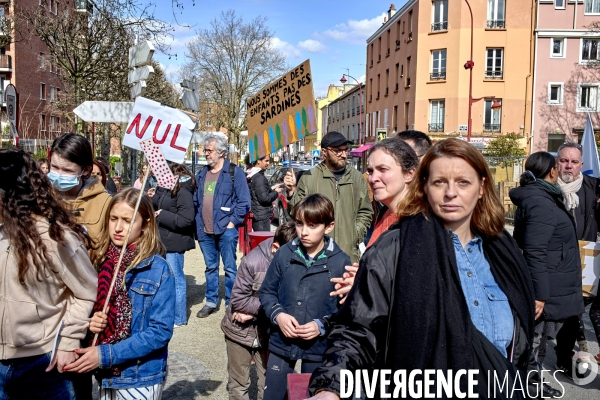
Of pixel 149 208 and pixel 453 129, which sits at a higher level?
pixel 453 129

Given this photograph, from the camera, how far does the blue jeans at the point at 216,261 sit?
6.91 m

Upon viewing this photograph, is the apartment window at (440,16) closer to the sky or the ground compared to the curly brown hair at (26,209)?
closer to the sky

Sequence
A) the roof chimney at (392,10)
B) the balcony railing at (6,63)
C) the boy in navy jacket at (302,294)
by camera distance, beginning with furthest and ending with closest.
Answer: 1. the roof chimney at (392,10)
2. the balcony railing at (6,63)
3. the boy in navy jacket at (302,294)

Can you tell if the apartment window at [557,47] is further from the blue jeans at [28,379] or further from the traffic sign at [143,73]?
the blue jeans at [28,379]

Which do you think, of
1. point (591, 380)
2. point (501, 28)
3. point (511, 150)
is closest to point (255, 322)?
point (591, 380)

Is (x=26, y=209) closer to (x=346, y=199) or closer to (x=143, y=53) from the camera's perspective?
(x=346, y=199)

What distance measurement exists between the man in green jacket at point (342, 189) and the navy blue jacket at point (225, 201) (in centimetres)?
171

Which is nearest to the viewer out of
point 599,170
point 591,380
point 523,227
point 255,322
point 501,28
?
point 255,322

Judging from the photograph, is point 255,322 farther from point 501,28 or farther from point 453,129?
point 501,28

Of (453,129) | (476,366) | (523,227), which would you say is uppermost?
(453,129)

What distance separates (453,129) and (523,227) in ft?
117

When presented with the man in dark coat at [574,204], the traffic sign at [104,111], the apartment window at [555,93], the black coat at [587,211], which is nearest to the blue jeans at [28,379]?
the man in dark coat at [574,204]

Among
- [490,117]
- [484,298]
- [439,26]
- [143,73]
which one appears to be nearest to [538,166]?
[484,298]

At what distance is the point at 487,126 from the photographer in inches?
1510
